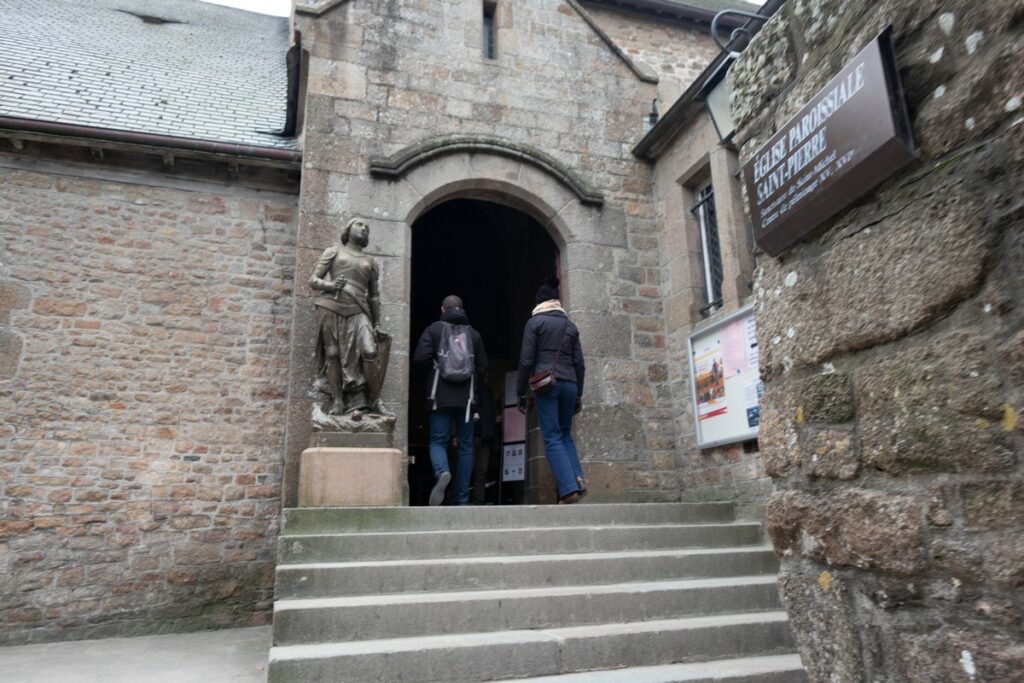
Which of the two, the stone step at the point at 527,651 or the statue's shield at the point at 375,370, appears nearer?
the stone step at the point at 527,651

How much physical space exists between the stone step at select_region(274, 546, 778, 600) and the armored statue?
71.9 inches

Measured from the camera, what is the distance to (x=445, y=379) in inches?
247

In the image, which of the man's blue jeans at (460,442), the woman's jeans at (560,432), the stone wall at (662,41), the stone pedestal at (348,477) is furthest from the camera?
the stone wall at (662,41)

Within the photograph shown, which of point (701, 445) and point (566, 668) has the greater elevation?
point (701, 445)

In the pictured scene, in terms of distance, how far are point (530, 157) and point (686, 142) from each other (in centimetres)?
166

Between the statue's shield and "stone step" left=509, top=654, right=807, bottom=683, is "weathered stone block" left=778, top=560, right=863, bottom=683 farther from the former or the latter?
the statue's shield

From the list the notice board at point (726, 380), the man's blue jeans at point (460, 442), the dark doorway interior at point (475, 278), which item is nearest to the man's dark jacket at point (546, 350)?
the man's blue jeans at point (460, 442)

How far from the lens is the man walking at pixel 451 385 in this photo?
6.26m

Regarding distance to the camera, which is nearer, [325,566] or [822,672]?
[822,672]

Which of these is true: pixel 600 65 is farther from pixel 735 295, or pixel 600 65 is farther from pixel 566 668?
pixel 566 668

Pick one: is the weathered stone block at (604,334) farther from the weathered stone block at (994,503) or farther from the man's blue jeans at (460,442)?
the weathered stone block at (994,503)

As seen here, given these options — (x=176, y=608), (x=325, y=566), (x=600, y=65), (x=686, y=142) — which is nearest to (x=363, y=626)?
(x=325, y=566)

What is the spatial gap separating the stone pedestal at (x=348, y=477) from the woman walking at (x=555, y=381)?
1222mm

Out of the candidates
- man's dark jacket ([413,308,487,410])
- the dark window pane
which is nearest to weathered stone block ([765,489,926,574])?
man's dark jacket ([413,308,487,410])
